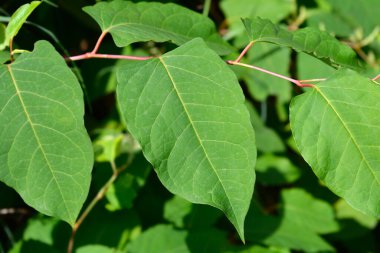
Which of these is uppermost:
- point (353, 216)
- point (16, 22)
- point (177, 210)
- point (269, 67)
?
point (16, 22)

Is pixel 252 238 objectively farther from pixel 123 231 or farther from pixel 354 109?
pixel 354 109

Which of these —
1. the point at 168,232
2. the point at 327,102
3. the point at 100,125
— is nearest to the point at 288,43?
the point at 327,102

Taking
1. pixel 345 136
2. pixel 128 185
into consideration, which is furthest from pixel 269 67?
pixel 345 136

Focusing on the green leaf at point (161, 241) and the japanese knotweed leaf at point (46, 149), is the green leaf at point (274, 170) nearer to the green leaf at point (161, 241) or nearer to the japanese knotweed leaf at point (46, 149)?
the green leaf at point (161, 241)

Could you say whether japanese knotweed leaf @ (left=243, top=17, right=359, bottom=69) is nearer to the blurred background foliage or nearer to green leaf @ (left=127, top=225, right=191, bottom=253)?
the blurred background foliage

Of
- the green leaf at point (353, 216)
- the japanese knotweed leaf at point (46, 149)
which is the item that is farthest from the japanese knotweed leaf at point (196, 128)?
the green leaf at point (353, 216)

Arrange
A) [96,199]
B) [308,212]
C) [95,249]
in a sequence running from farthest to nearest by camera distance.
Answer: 1. [308,212]
2. [96,199]
3. [95,249]

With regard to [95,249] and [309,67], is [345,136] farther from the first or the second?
[309,67]
